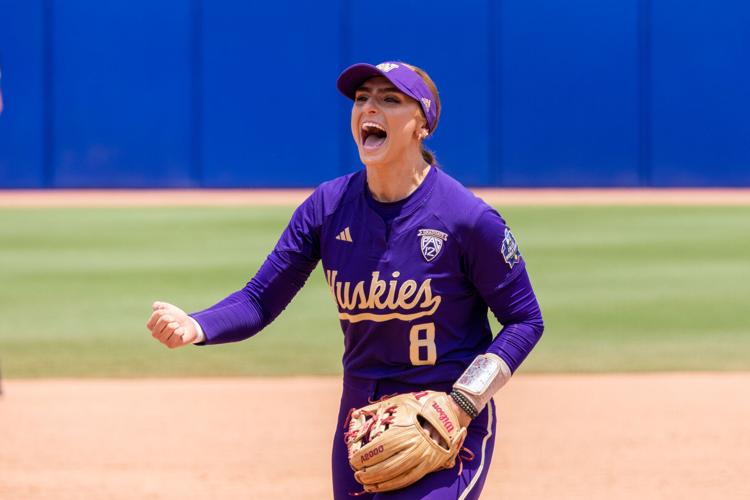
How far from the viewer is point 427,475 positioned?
3.75m

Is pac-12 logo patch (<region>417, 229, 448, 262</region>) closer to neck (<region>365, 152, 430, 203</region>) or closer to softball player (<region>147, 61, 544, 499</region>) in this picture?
softball player (<region>147, 61, 544, 499</region>)

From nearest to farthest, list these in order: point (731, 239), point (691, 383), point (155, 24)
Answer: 1. point (691, 383)
2. point (731, 239)
3. point (155, 24)

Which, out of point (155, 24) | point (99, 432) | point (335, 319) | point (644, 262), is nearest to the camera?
point (99, 432)

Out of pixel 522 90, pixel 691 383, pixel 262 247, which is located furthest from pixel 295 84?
pixel 691 383

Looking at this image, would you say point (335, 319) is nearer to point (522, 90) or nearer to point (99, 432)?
point (99, 432)

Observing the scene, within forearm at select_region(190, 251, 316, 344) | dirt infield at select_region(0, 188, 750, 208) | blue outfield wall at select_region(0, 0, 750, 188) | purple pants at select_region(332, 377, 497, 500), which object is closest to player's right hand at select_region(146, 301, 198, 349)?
forearm at select_region(190, 251, 316, 344)

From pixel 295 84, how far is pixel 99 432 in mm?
23381

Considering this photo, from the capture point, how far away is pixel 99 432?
7.69 metres

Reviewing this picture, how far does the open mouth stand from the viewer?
12.6ft

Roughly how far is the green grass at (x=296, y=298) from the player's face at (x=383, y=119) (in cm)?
586

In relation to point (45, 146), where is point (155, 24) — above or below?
above

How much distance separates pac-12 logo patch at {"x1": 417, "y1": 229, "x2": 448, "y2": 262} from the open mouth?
30cm

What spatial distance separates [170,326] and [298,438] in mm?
3779

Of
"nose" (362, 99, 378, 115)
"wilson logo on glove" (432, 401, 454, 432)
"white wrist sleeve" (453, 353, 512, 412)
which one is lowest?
"wilson logo on glove" (432, 401, 454, 432)
